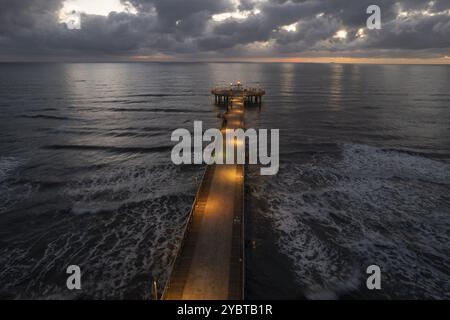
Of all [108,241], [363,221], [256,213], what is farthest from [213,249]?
[363,221]

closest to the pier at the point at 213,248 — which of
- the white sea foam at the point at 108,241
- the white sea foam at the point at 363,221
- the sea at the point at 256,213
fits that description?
the sea at the point at 256,213

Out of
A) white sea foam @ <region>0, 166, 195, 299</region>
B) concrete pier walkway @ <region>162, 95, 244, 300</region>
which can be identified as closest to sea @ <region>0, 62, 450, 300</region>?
white sea foam @ <region>0, 166, 195, 299</region>

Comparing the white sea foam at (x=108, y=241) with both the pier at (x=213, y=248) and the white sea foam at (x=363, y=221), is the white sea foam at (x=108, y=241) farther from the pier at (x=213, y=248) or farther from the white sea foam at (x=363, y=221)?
the white sea foam at (x=363, y=221)

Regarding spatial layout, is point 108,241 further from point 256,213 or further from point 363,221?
point 363,221

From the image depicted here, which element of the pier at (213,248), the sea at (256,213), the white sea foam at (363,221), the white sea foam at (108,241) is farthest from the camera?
the white sea foam at (363,221)

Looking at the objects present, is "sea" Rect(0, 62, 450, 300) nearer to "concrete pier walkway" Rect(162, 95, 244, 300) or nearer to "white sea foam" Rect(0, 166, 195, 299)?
"white sea foam" Rect(0, 166, 195, 299)

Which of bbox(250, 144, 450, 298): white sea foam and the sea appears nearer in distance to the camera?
the sea

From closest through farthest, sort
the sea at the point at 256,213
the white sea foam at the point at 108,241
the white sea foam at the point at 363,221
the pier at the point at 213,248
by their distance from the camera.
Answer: the pier at the point at 213,248 → the white sea foam at the point at 108,241 → the sea at the point at 256,213 → the white sea foam at the point at 363,221
